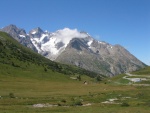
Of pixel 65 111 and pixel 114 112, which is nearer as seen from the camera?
pixel 114 112

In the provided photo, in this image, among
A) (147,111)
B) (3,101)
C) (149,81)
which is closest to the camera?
(147,111)

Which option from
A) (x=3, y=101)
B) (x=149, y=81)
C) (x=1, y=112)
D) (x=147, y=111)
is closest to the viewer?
(x=1, y=112)

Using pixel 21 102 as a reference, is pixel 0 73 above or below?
above

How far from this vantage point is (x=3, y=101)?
81000 mm

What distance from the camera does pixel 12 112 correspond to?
6150 cm

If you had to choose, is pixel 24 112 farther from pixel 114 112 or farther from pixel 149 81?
pixel 149 81

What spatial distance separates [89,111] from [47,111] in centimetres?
1024

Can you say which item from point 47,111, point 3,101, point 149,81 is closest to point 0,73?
point 149,81

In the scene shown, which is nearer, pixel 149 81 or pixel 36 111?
pixel 36 111

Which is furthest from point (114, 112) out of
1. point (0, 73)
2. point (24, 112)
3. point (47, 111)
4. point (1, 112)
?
point (0, 73)

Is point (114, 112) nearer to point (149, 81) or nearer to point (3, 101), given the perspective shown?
point (3, 101)

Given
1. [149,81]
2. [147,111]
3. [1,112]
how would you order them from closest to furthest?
[1,112] → [147,111] → [149,81]

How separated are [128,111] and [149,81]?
128365 millimetres

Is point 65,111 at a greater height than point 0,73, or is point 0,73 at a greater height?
point 0,73
